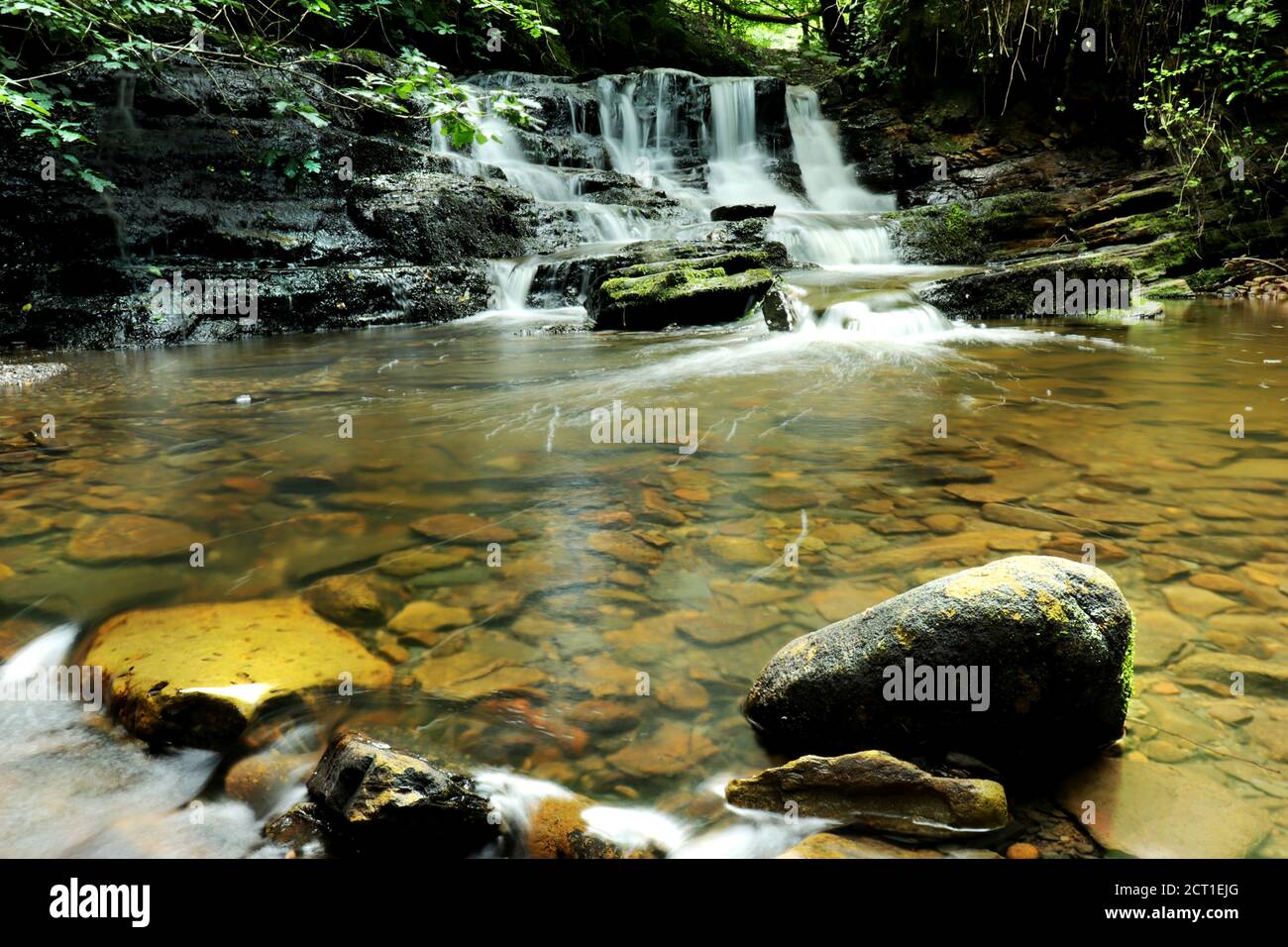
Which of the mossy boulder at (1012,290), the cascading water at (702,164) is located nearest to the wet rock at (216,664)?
the mossy boulder at (1012,290)

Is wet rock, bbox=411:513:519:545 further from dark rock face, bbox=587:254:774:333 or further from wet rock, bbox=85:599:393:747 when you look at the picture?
dark rock face, bbox=587:254:774:333

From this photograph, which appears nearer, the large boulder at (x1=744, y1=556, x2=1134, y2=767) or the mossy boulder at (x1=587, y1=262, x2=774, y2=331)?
the large boulder at (x1=744, y1=556, x2=1134, y2=767)

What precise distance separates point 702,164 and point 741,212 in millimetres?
4560

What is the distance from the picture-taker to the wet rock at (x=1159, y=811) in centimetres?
148

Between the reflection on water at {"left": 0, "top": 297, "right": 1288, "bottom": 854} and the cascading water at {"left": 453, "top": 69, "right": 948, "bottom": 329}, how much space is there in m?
7.66

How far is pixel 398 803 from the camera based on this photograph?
1552 millimetres

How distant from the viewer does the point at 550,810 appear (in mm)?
1686

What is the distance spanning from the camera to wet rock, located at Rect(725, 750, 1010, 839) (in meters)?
1.55

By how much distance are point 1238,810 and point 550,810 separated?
1467 millimetres

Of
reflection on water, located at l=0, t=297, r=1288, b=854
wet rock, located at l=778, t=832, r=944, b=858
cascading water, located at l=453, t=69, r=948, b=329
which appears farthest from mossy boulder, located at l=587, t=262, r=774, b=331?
wet rock, located at l=778, t=832, r=944, b=858

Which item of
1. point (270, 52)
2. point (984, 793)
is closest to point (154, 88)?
point (270, 52)

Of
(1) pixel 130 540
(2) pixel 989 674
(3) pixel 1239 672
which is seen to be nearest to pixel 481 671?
(2) pixel 989 674

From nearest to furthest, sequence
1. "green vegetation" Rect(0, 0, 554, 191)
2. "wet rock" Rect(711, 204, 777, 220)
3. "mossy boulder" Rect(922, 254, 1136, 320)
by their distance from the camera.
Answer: "green vegetation" Rect(0, 0, 554, 191), "mossy boulder" Rect(922, 254, 1136, 320), "wet rock" Rect(711, 204, 777, 220)

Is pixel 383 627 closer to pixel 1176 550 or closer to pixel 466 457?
pixel 466 457
